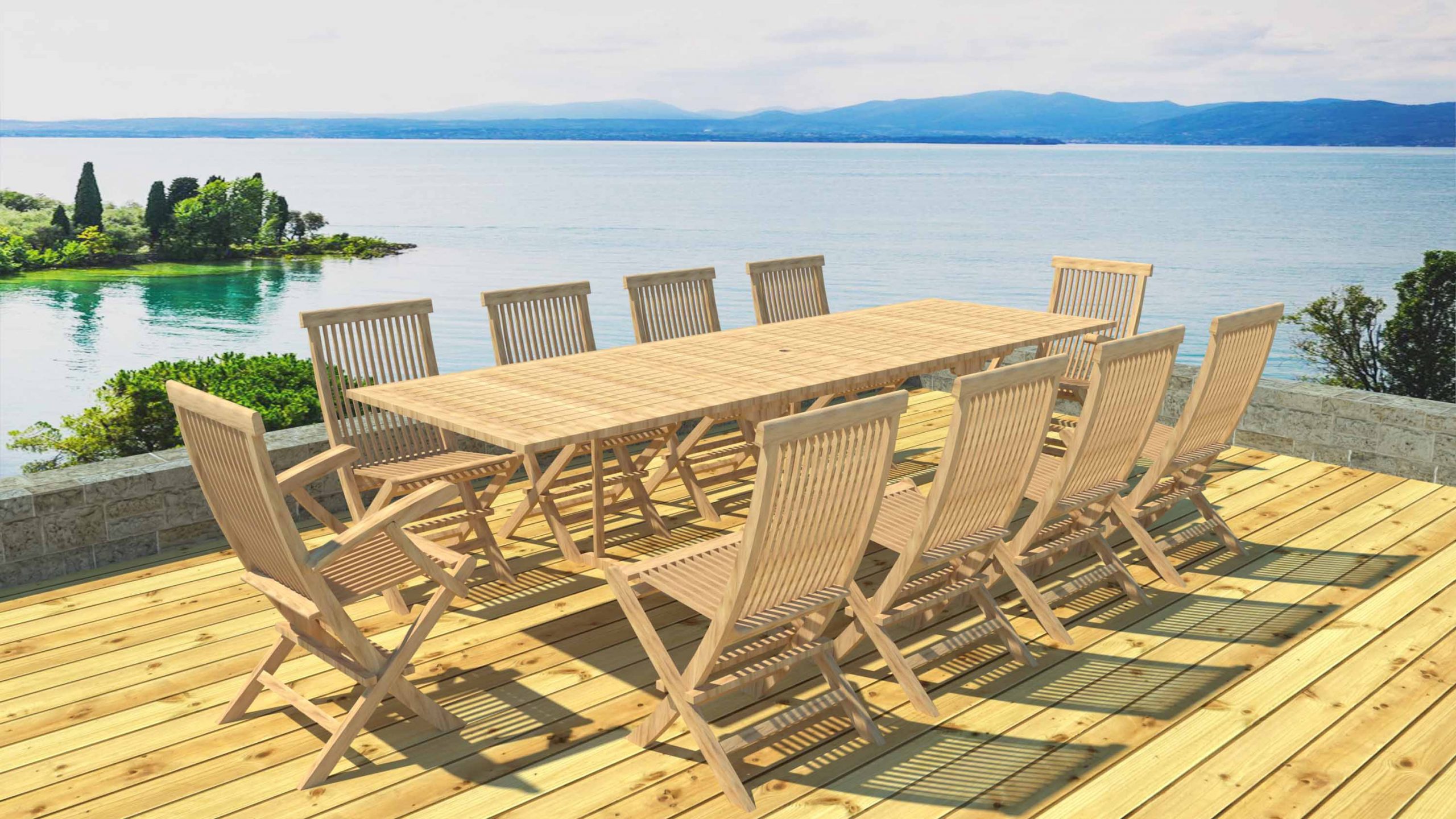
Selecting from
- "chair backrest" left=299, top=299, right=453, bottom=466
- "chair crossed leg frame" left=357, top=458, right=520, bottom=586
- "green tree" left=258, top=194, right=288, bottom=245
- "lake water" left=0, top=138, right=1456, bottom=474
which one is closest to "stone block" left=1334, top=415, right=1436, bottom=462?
"chair crossed leg frame" left=357, top=458, right=520, bottom=586

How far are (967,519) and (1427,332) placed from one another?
20732 mm

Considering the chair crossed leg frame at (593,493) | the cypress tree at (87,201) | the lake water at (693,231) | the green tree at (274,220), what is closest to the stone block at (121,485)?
the chair crossed leg frame at (593,493)

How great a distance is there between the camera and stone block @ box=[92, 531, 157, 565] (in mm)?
4777

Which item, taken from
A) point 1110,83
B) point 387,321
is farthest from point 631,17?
point 387,321

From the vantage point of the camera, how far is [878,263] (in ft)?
169

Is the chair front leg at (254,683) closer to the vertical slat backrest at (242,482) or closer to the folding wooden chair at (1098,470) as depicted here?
the vertical slat backrest at (242,482)

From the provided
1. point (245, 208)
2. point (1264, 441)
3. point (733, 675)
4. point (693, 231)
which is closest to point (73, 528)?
point (733, 675)

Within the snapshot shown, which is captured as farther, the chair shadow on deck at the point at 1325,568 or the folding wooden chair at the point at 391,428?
the chair shadow on deck at the point at 1325,568

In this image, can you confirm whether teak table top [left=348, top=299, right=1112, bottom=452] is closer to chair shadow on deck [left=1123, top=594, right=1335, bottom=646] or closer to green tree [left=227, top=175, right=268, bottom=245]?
chair shadow on deck [left=1123, top=594, right=1335, bottom=646]

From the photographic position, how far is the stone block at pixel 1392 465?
604cm

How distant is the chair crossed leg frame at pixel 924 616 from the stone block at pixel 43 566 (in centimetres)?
302

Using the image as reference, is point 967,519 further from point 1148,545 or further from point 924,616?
point 1148,545

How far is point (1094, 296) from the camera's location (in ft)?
21.1

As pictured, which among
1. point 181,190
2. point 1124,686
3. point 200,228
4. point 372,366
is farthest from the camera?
point 181,190
